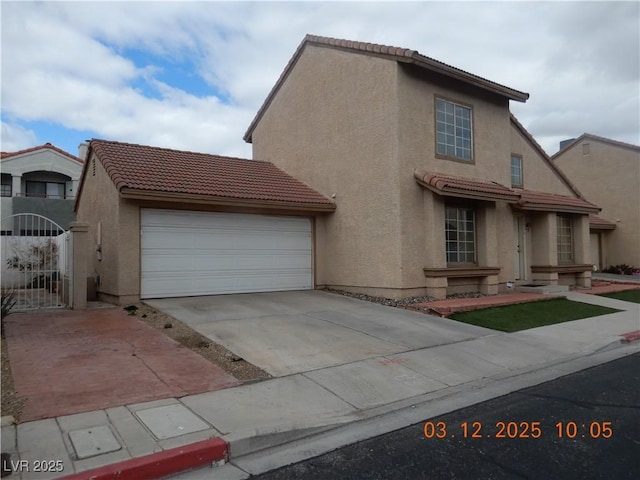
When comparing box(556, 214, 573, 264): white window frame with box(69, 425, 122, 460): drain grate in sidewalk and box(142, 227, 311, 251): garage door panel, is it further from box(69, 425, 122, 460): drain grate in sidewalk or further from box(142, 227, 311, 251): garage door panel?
box(69, 425, 122, 460): drain grate in sidewalk

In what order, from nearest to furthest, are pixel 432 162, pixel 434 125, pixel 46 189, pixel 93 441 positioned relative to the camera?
pixel 93 441, pixel 432 162, pixel 434 125, pixel 46 189

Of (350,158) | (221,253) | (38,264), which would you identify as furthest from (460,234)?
(38,264)

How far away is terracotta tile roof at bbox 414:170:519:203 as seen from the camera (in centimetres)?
1230

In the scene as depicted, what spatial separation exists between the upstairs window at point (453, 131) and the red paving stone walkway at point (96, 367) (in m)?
9.60

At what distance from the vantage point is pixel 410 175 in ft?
42.0

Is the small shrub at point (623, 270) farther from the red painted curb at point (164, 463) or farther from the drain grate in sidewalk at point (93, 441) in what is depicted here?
the drain grate in sidewalk at point (93, 441)

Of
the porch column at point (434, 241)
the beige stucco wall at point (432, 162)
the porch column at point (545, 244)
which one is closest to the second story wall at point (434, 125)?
the beige stucco wall at point (432, 162)

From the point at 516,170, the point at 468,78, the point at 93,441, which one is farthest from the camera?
the point at 516,170

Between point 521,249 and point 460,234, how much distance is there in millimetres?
4338

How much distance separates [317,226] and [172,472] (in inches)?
447

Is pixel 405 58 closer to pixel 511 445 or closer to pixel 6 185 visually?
pixel 511 445

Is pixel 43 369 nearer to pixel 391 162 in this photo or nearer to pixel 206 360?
pixel 206 360

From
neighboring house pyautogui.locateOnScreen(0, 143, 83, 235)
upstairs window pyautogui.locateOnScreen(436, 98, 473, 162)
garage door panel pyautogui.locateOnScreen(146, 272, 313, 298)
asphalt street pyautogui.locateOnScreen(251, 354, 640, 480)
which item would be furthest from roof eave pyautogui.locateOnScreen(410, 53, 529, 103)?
neighboring house pyautogui.locateOnScreen(0, 143, 83, 235)

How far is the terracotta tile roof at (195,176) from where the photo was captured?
12.0 meters
